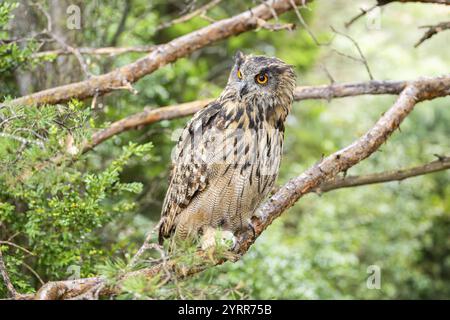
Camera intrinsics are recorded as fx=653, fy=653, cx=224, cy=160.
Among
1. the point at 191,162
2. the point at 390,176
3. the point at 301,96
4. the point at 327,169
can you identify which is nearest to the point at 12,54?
the point at 191,162

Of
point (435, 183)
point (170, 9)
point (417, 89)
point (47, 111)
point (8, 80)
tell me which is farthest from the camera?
point (435, 183)

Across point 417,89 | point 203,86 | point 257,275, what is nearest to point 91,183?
point 417,89

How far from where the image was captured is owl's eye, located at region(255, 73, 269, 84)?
3.25m

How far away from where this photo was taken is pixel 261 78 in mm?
3262

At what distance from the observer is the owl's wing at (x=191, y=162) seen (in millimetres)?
3270

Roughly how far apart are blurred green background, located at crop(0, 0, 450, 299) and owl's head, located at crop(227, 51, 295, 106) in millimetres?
731

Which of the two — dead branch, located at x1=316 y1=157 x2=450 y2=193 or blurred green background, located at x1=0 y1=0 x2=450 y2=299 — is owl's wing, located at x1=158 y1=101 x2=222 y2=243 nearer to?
blurred green background, located at x1=0 y1=0 x2=450 y2=299

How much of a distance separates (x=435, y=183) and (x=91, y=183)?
6541 mm

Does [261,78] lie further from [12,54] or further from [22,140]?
[12,54]

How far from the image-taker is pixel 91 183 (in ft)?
10.5

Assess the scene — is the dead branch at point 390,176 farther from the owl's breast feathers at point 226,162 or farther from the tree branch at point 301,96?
the owl's breast feathers at point 226,162

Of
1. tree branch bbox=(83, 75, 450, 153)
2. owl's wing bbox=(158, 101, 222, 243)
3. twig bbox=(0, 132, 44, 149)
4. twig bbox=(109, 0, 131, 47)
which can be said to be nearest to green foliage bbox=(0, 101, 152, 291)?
twig bbox=(0, 132, 44, 149)

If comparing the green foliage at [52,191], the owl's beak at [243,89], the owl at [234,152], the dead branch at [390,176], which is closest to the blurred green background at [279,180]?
the green foliage at [52,191]
